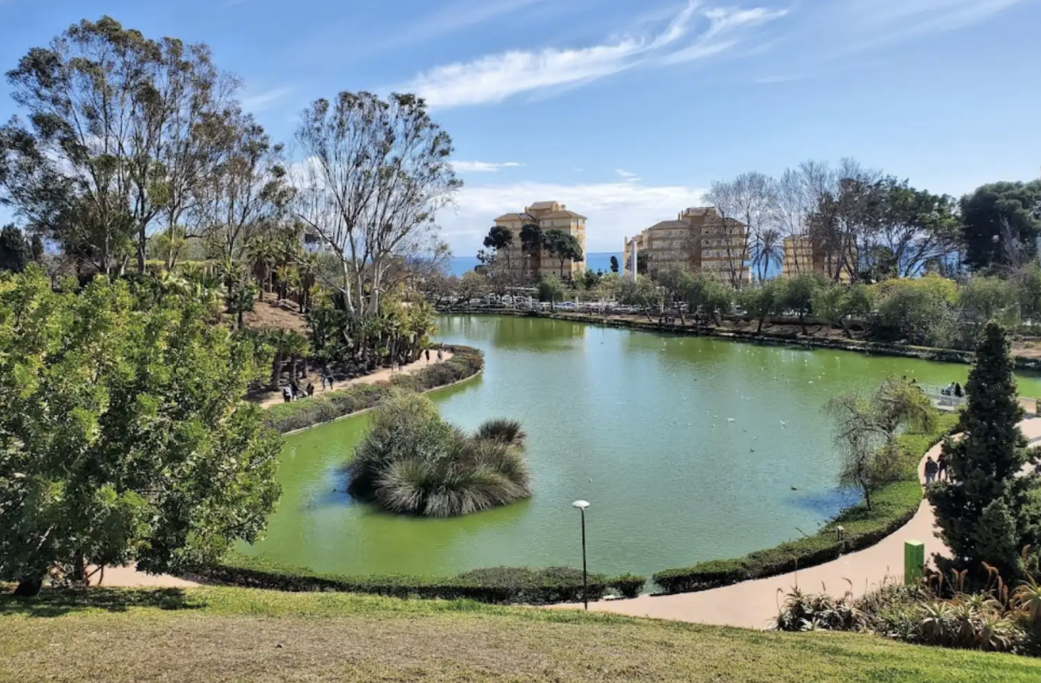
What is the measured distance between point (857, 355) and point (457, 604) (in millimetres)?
39047

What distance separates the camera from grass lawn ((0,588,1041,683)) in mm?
6336

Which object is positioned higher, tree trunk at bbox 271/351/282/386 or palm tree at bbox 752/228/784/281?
palm tree at bbox 752/228/784/281

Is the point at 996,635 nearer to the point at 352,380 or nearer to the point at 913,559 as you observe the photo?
the point at 913,559

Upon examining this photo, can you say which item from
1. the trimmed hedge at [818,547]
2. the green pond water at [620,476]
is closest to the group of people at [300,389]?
the green pond water at [620,476]

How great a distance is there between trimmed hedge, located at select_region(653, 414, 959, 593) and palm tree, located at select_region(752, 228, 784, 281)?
5686cm

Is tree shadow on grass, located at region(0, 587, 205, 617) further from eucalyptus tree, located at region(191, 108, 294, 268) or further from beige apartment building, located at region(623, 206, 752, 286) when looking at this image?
beige apartment building, located at region(623, 206, 752, 286)

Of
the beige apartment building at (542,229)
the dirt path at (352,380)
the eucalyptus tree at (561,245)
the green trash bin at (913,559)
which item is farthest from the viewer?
the beige apartment building at (542,229)

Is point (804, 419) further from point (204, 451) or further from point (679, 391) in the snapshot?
point (204, 451)

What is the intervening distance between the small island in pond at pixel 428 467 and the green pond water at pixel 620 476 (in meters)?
0.44

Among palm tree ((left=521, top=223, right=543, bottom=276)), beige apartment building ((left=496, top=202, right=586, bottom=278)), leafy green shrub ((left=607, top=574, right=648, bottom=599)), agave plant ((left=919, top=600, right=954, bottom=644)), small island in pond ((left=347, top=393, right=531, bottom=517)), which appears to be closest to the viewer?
agave plant ((left=919, top=600, right=954, bottom=644))

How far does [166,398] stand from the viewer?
8789 millimetres

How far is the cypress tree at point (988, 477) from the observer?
1023 centimetres

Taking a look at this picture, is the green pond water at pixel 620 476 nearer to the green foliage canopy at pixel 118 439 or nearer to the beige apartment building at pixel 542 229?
the green foliage canopy at pixel 118 439

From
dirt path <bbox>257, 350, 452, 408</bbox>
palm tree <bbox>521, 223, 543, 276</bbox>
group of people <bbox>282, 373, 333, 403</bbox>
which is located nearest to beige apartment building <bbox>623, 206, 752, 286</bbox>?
palm tree <bbox>521, 223, 543, 276</bbox>
